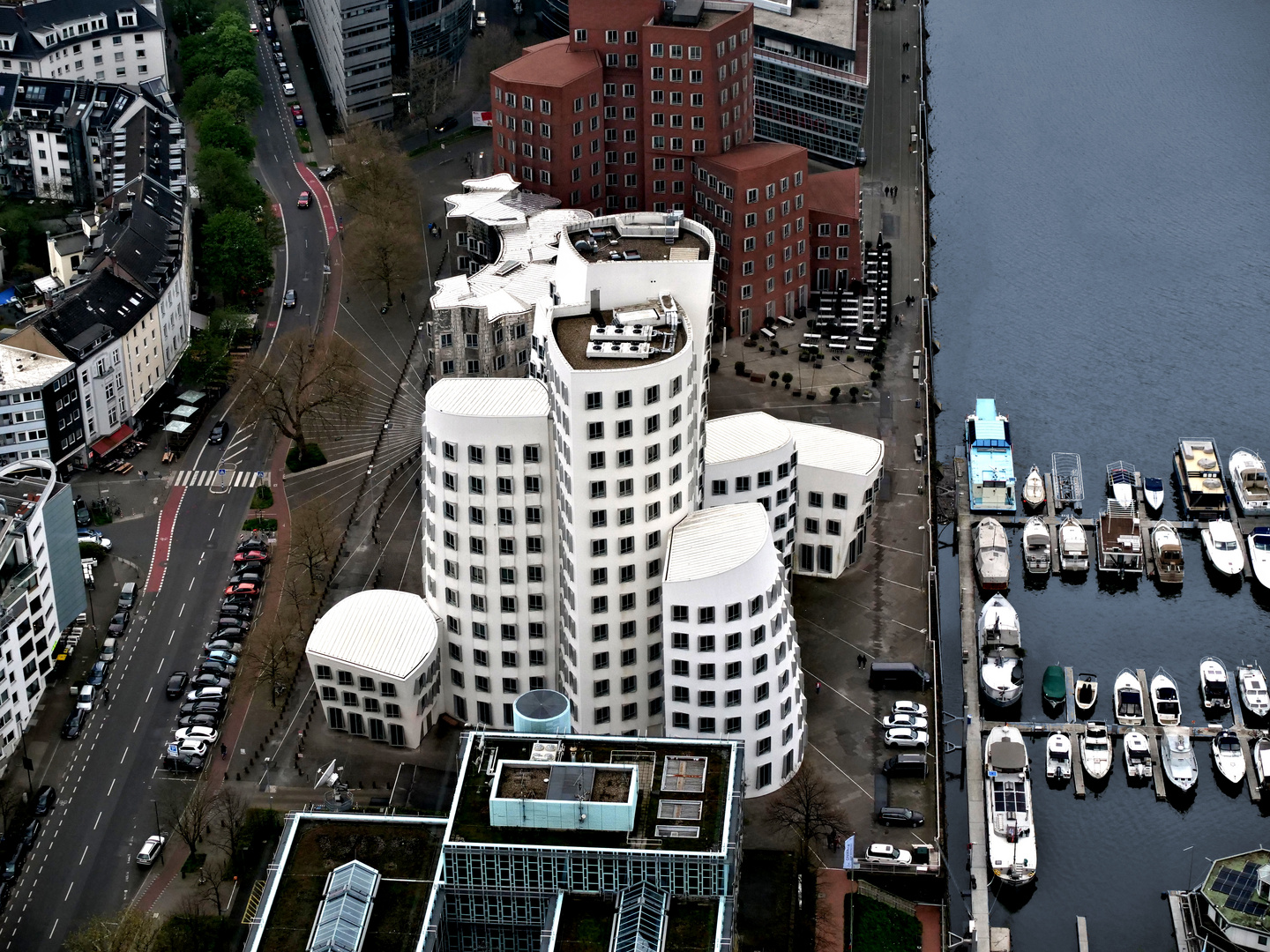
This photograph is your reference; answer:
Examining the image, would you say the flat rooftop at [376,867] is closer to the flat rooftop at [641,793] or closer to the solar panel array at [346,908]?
the solar panel array at [346,908]

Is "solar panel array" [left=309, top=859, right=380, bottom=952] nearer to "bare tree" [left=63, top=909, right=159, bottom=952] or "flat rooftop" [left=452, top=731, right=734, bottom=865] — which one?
"flat rooftop" [left=452, top=731, right=734, bottom=865]

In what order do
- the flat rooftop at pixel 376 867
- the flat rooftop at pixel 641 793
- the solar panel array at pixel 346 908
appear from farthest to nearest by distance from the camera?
the flat rooftop at pixel 641 793
the flat rooftop at pixel 376 867
the solar panel array at pixel 346 908

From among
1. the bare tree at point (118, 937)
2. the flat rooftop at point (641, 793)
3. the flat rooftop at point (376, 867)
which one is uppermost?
the flat rooftop at point (641, 793)

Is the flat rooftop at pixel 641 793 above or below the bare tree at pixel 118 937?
above

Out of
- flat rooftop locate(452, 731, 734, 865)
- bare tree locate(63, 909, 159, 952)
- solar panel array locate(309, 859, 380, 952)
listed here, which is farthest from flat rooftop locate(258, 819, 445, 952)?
bare tree locate(63, 909, 159, 952)

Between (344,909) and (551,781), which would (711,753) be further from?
(344,909)

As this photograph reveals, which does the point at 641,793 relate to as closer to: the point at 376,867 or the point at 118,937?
the point at 376,867

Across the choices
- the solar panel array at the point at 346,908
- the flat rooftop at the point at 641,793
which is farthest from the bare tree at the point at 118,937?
the flat rooftop at the point at 641,793
